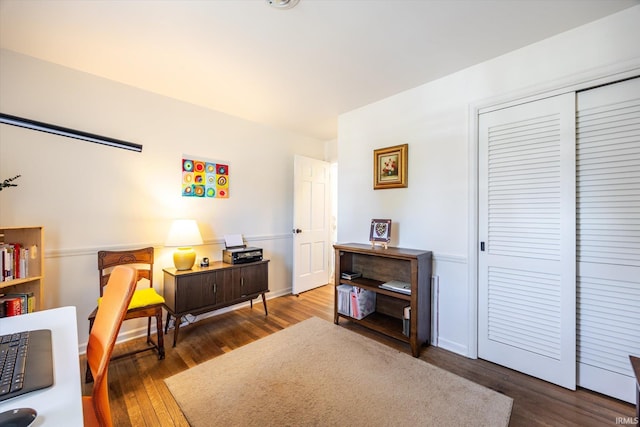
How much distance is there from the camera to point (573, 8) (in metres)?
1.59

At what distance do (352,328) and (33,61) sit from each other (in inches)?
144

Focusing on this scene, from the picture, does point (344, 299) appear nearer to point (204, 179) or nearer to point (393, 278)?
point (393, 278)

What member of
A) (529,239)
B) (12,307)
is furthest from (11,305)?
(529,239)

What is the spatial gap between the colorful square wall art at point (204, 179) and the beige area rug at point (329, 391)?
1737mm

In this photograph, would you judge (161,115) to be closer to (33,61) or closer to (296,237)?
(33,61)

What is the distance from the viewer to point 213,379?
1895 mm

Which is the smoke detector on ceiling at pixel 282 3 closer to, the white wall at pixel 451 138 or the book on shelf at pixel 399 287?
the white wall at pixel 451 138

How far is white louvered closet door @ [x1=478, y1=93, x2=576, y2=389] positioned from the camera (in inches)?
71.6

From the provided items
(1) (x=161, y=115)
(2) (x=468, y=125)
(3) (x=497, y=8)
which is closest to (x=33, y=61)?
(1) (x=161, y=115)

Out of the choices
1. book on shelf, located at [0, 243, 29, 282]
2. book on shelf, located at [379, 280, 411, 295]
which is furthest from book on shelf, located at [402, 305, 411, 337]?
book on shelf, located at [0, 243, 29, 282]

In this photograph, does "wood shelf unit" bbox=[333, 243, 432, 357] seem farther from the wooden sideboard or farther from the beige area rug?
the wooden sideboard

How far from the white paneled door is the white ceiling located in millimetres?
1475

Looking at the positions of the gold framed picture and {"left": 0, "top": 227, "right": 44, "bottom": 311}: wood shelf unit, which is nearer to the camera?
{"left": 0, "top": 227, "right": 44, "bottom": 311}: wood shelf unit

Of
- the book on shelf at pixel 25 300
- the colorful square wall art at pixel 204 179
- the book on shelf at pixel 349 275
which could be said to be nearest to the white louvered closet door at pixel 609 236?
the book on shelf at pixel 349 275
